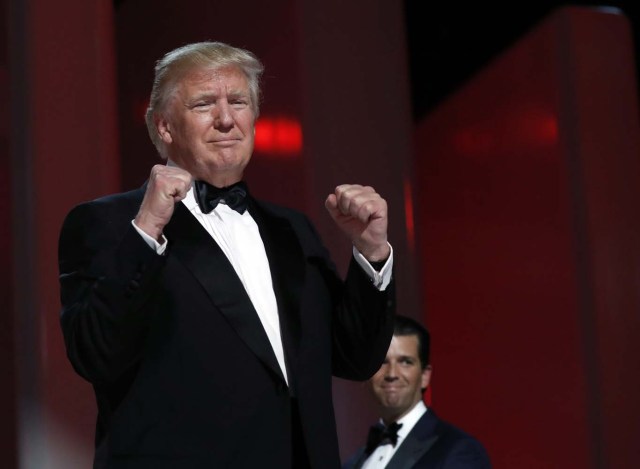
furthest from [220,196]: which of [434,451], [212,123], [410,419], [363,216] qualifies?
[410,419]

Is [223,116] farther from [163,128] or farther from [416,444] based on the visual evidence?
[416,444]

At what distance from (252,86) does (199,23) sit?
2.03m

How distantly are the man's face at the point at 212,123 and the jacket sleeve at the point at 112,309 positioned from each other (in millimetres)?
208

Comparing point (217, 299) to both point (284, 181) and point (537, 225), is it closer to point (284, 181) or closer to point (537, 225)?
point (284, 181)

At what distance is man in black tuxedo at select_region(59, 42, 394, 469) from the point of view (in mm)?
1292

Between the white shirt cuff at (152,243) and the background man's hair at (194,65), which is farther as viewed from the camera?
the background man's hair at (194,65)

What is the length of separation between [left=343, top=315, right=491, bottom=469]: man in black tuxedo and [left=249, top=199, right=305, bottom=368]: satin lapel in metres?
1.47

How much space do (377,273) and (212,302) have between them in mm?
251

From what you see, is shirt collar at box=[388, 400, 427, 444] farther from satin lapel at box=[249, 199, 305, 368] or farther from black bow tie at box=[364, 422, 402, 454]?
satin lapel at box=[249, 199, 305, 368]

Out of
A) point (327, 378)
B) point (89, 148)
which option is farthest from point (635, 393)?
point (327, 378)

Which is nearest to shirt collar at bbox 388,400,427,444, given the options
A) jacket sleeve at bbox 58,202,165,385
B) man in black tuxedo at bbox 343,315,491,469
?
man in black tuxedo at bbox 343,315,491,469

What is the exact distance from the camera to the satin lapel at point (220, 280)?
134 cm

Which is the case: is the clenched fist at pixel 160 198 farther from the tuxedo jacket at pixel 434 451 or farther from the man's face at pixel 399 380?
the man's face at pixel 399 380

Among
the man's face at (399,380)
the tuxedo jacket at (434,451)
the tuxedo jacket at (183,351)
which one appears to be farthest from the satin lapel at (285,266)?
the man's face at (399,380)
